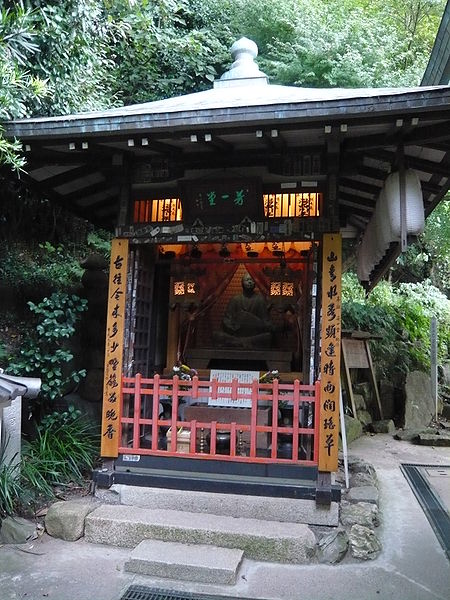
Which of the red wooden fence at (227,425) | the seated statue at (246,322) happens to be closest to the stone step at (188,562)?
the red wooden fence at (227,425)

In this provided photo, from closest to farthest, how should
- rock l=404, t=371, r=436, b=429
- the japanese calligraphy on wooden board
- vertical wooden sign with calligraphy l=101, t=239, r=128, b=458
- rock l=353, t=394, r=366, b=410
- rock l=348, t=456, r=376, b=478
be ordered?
vertical wooden sign with calligraphy l=101, t=239, r=128, b=458, the japanese calligraphy on wooden board, rock l=348, t=456, r=376, b=478, rock l=353, t=394, r=366, b=410, rock l=404, t=371, r=436, b=429

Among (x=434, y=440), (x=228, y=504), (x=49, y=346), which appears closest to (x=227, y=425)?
(x=228, y=504)

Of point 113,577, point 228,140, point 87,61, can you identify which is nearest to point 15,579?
point 113,577

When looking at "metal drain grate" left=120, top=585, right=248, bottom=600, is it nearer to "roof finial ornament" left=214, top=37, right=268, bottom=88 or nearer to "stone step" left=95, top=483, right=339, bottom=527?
"stone step" left=95, top=483, right=339, bottom=527

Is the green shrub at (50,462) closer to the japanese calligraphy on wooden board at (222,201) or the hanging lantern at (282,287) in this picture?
the japanese calligraphy on wooden board at (222,201)

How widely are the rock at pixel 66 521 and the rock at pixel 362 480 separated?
130 inches

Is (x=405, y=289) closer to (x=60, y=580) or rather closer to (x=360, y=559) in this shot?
(x=360, y=559)

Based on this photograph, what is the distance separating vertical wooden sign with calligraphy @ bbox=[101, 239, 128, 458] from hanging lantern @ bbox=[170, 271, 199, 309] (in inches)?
90.9

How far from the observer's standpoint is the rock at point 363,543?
4.85 m

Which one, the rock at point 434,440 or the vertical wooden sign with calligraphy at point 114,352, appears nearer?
the vertical wooden sign with calligraphy at point 114,352

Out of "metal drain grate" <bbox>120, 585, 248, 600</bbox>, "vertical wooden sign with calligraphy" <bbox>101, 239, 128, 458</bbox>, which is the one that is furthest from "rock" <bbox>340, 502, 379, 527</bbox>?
"vertical wooden sign with calligraphy" <bbox>101, 239, 128, 458</bbox>

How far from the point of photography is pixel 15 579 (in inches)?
171

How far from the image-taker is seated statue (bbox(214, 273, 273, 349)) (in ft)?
26.9

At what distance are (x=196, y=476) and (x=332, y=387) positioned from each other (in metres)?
1.79
